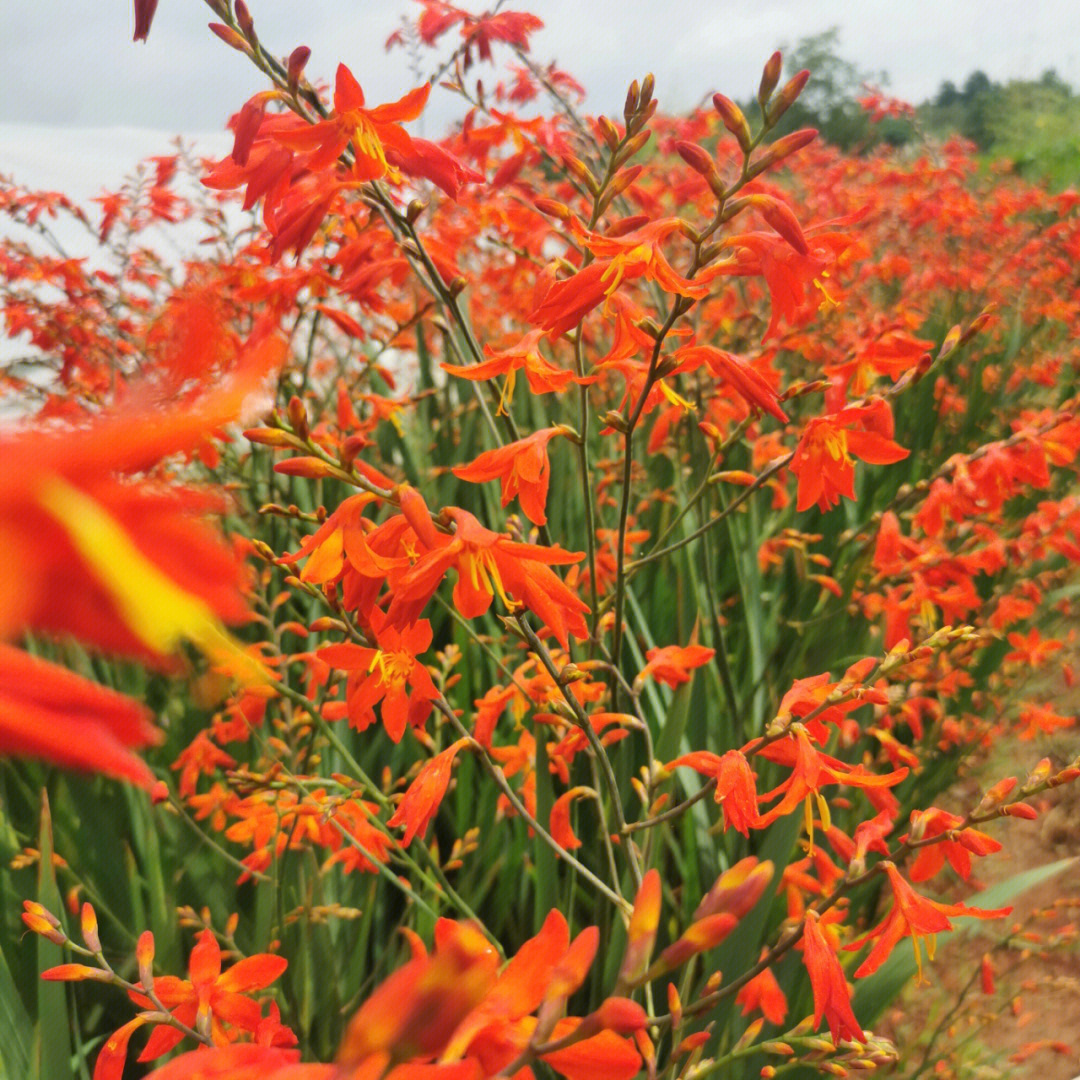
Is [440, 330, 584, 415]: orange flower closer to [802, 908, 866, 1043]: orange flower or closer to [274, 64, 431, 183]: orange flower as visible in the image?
[274, 64, 431, 183]: orange flower

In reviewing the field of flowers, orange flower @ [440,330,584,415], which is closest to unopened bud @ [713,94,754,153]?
the field of flowers

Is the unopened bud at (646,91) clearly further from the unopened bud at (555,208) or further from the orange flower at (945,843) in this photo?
the orange flower at (945,843)

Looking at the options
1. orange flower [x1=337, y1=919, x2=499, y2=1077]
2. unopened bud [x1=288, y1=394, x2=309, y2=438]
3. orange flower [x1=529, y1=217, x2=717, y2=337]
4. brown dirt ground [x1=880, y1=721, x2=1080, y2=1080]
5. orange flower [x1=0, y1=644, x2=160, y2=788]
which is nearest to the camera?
orange flower [x1=0, y1=644, x2=160, y2=788]

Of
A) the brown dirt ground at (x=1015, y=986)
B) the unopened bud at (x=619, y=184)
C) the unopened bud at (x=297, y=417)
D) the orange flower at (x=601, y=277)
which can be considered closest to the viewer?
the unopened bud at (x=297, y=417)

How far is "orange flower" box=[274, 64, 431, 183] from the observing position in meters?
0.72

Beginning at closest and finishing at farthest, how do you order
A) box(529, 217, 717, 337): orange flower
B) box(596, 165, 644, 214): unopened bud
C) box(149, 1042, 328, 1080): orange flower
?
box(149, 1042, 328, 1080): orange flower
box(529, 217, 717, 337): orange flower
box(596, 165, 644, 214): unopened bud

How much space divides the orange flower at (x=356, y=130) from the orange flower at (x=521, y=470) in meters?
Result: 0.27

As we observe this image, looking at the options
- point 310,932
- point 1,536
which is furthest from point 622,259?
point 310,932

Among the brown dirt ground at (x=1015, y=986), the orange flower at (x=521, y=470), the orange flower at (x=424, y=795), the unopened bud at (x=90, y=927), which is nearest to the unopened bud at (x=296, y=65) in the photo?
the orange flower at (x=521, y=470)

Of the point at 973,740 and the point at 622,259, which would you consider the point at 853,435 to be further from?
the point at 973,740

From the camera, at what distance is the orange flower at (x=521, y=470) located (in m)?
0.68

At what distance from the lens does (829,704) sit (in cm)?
71

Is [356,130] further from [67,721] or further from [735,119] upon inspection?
[67,721]

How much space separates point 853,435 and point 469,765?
815 millimetres
